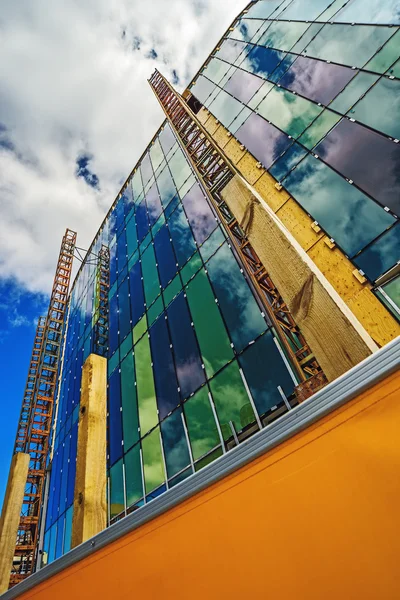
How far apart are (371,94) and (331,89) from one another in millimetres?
1861

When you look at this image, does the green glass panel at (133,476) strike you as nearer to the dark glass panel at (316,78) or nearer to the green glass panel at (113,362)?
the green glass panel at (113,362)

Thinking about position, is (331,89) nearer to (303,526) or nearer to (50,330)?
(303,526)

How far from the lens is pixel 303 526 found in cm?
229

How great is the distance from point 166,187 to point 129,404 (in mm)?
12005

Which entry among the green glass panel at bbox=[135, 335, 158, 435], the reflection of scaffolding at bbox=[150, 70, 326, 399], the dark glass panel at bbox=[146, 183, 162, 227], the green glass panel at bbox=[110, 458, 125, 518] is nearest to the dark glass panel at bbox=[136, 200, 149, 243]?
the dark glass panel at bbox=[146, 183, 162, 227]

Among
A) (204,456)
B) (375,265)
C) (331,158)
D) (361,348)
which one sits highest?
(331,158)

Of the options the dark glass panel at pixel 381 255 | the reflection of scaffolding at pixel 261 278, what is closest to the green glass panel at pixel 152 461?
the reflection of scaffolding at pixel 261 278

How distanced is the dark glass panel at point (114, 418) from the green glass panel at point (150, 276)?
416cm

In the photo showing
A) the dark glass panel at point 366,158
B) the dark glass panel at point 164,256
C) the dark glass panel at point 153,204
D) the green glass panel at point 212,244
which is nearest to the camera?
the dark glass panel at point 366,158

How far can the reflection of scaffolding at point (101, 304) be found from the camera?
1852 centimetres

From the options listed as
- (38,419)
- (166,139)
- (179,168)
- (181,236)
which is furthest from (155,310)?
(38,419)

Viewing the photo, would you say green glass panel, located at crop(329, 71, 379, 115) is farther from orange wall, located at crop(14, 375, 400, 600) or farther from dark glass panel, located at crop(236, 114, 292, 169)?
orange wall, located at crop(14, 375, 400, 600)

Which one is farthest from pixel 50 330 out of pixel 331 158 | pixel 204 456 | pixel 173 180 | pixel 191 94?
pixel 331 158

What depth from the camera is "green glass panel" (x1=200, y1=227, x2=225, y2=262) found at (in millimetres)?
11875
